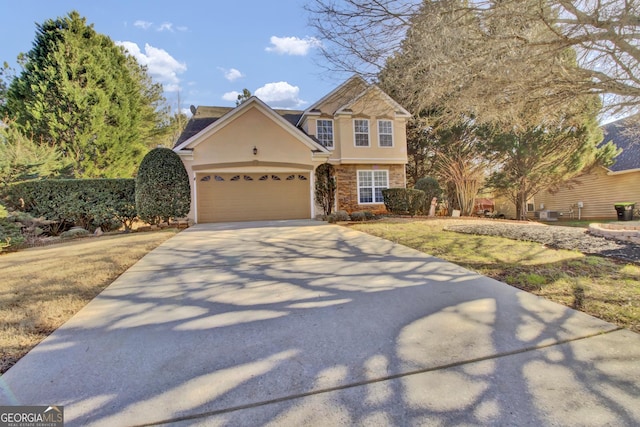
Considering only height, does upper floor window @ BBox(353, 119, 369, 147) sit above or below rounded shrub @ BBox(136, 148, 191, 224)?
above

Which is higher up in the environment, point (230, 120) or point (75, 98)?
point (75, 98)

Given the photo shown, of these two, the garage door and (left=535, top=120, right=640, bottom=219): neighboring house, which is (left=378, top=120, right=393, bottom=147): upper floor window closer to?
the garage door

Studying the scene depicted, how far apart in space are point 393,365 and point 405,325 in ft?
2.52

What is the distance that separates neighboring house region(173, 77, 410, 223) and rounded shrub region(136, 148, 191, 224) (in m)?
1.51

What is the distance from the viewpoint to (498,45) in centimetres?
547

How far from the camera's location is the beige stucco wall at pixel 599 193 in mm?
17219

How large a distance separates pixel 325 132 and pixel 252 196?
5331 mm

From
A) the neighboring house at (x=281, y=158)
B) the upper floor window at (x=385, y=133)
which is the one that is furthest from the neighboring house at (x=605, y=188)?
the neighboring house at (x=281, y=158)

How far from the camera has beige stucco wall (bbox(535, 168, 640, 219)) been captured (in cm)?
1722

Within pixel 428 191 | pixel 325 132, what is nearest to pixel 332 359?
pixel 428 191

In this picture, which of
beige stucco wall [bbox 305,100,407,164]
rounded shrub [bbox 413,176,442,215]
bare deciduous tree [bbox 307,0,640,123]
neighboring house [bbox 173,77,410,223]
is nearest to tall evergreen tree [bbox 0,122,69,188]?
neighboring house [bbox 173,77,410,223]

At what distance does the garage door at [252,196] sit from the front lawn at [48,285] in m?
6.01

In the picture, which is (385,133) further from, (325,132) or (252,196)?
(252,196)

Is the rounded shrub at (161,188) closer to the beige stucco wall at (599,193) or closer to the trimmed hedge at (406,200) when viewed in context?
the trimmed hedge at (406,200)
